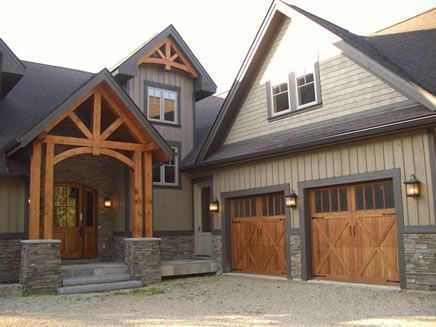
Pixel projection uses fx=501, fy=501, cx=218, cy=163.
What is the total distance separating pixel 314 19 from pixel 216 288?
22.6 feet

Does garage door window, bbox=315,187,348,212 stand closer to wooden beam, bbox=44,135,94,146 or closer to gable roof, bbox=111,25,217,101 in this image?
wooden beam, bbox=44,135,94,146

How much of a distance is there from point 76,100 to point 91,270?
391 cm

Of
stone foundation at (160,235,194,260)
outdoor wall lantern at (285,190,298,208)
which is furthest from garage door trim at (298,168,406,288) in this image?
stone foundation at (160,235,194,260)

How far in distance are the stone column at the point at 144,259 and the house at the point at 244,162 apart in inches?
1.4

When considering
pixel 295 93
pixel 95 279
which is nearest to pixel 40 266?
pixel 95 279

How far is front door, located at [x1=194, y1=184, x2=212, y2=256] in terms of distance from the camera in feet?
49.2

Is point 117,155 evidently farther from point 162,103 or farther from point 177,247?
point 177,247

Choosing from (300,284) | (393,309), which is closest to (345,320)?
(393,309)

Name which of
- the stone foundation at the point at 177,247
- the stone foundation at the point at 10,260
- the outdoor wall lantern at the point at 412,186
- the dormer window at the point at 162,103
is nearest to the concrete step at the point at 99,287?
the stone foundation at the point at 10,260

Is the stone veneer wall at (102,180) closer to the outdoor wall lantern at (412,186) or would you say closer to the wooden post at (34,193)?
the wooden post at (34,193)

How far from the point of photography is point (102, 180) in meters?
14.1

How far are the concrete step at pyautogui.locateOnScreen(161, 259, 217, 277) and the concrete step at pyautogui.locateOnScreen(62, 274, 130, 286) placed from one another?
47.3 inches

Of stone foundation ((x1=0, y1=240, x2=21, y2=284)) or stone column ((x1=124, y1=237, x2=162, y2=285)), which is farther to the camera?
stone column ((x1=124, y1=237, x2=162, y2=285))

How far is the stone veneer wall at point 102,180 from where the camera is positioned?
13.7 m
